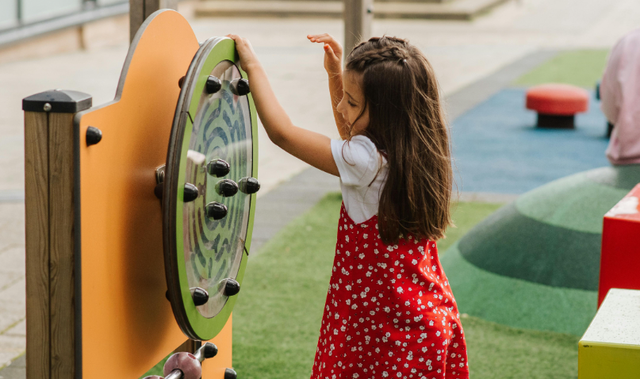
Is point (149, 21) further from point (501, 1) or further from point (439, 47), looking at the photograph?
point (501, 1)

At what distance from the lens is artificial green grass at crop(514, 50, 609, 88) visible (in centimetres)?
1292

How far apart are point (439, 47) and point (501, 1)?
11588mm

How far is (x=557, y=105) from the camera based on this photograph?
9.77 meters

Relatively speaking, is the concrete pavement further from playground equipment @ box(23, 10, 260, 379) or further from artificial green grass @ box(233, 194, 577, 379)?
artificial green grass @ box(233, 194, 577, 379)

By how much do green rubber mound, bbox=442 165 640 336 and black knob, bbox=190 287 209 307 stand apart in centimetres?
214

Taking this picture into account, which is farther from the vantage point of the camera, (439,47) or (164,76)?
(439,47)

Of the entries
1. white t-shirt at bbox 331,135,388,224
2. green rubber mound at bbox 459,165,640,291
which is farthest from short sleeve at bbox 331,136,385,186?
green rubber mound at bbox 459,165,640,291

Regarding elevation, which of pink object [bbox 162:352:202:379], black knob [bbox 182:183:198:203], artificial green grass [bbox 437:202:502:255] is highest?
black knob [bbox 182:183:198:203]

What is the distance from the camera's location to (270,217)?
571cm

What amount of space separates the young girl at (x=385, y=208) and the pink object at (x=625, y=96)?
6.87 feet

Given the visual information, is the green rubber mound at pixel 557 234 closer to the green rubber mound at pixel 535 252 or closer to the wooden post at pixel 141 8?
the green rubber mound at pixel 535 252

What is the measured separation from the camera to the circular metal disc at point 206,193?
1.89m

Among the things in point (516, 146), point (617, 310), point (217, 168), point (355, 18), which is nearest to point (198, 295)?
point (217, 168)

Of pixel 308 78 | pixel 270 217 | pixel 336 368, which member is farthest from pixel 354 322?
pixel 308 78
